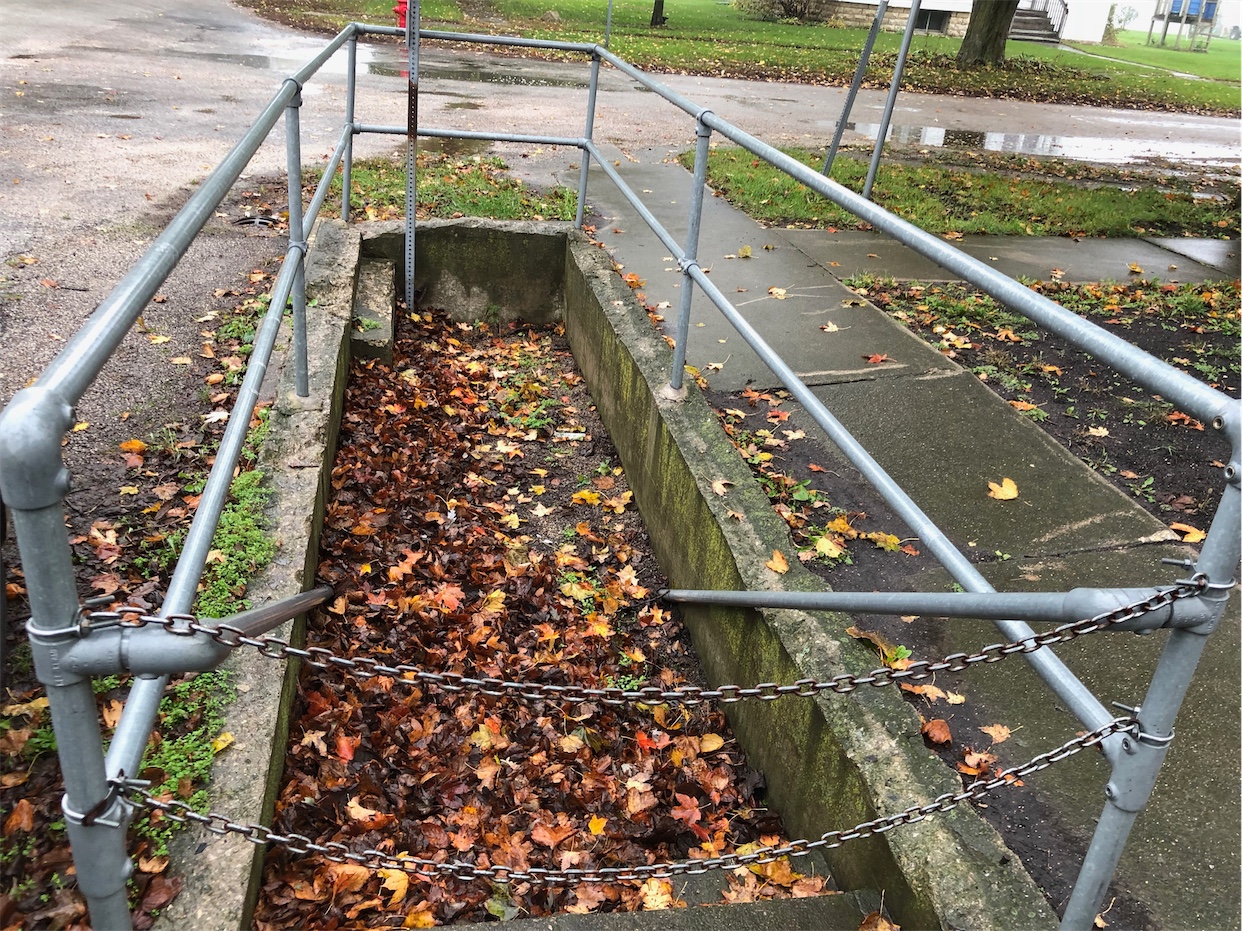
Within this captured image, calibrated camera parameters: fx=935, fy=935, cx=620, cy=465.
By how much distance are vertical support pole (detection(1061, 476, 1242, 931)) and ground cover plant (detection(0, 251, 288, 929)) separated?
1.52 meters

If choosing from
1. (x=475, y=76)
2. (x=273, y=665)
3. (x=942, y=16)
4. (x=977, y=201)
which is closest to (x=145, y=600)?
(x=273, y=665)

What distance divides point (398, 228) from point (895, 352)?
11.6 ft

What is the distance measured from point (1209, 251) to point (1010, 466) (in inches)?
206

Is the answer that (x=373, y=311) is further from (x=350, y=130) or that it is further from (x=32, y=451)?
(x=32, y=451)

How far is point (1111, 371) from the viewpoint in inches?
205

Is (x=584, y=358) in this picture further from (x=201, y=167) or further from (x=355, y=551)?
(x=201, y=167)

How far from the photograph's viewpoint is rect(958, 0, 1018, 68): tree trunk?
896 inches

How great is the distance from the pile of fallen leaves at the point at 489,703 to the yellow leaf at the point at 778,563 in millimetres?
755

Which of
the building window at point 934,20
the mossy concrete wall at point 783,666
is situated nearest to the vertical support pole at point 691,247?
the mossy concrete wall at point 783,666

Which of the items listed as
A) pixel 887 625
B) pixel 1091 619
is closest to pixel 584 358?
pixel 887 625

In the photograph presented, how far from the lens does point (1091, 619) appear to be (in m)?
1.42

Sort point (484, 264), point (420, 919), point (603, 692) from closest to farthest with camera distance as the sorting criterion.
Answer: point (603, 692), point (420, 919), point (484, 264)

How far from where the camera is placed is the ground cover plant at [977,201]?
7.98m

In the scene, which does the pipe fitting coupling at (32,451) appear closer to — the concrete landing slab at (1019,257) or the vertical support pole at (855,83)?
the concrete landing slab at (1019,257)
